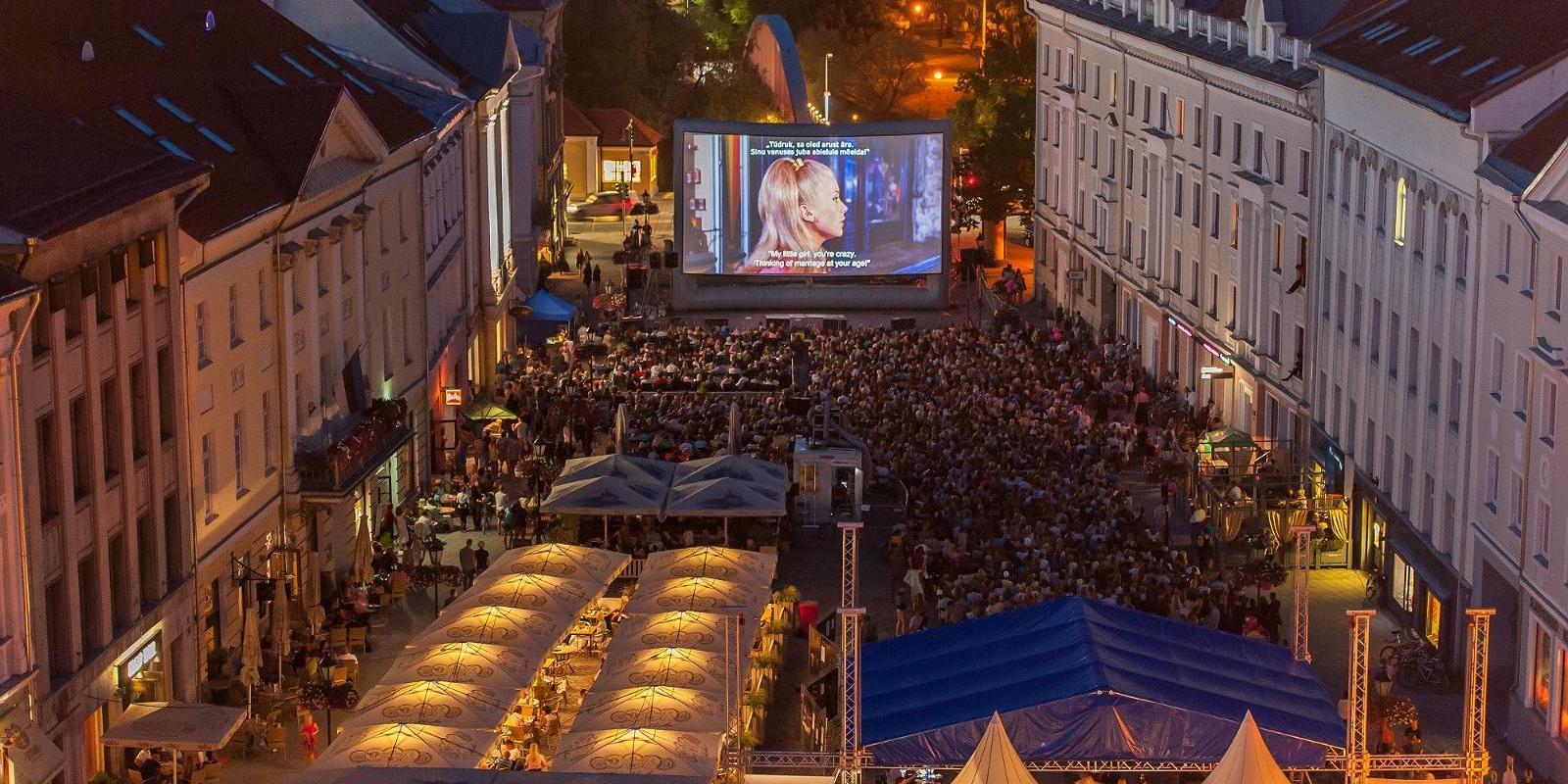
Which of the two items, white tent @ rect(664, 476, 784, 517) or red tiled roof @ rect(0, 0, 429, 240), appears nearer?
red tiled roof @ rect(0, 0, 429, 240)

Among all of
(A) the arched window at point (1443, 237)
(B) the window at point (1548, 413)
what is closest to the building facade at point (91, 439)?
(B) the window at point (1548, 413)

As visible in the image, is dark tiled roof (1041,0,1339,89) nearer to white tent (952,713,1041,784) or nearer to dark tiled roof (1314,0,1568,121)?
dark tiled roof (1314,0,1568,121)

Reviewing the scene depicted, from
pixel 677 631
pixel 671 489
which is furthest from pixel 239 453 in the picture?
pixel 671 489

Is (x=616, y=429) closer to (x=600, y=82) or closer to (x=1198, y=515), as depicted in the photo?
(x=1198, y=515)

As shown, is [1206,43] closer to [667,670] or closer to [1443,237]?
[1443,237]

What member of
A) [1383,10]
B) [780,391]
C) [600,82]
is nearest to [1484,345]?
[1383,10]

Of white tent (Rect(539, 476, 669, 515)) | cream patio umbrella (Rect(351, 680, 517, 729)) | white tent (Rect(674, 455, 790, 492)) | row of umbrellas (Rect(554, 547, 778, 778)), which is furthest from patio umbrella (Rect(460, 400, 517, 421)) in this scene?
cream patio umbrella (Rect(351, 680, 517, 729))

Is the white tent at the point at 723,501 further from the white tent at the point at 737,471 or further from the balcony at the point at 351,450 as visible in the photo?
the balcony at the point at 351,450
